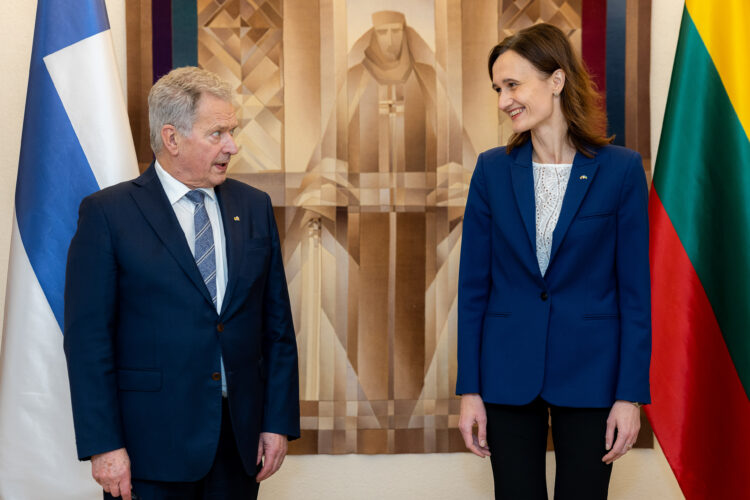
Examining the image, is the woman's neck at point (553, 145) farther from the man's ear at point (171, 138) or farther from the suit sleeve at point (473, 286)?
the man's ear at point (171, 138)

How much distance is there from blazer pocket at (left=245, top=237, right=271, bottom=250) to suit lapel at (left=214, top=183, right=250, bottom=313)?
1cm

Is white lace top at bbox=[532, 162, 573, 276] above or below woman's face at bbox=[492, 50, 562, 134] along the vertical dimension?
below

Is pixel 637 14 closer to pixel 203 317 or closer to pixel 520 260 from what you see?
pixel 520 260

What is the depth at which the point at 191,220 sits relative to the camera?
153cm

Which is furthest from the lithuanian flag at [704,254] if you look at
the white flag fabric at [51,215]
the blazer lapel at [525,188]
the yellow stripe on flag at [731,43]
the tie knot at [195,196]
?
the white flag fabric at [51,215]

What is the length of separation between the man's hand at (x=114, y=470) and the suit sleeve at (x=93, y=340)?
0.02m

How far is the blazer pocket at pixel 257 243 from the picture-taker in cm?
155

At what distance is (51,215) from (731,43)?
2.05 metres

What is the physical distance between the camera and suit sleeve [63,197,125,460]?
137cm

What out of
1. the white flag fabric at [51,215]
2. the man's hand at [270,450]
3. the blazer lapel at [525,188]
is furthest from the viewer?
the white flag fabric at [51,215]

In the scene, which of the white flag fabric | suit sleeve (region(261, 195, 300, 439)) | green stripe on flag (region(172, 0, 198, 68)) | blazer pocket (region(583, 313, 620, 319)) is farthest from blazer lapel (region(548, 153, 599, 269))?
green stripe on flag (region(172, 0, 198, 68))

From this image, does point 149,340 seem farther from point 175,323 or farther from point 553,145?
point 553,145

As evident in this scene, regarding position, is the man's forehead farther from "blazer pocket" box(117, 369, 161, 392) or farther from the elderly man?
"blazer pocket" box(117, 369, 161, 392)

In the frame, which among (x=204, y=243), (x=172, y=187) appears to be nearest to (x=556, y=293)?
(x=204, y=243)
